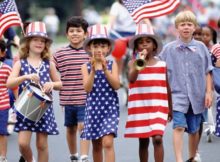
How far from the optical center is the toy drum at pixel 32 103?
1060cm

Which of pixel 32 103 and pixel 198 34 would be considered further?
pixel 198 34

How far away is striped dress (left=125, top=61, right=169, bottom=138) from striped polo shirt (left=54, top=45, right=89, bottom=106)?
1514 mm

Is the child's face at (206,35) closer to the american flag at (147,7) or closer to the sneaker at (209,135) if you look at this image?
the american flag at (147,7)

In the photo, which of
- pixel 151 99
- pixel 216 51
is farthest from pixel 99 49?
pixel 216 51

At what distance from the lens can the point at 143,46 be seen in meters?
10.6

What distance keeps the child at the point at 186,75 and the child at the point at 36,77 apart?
4.21 feet

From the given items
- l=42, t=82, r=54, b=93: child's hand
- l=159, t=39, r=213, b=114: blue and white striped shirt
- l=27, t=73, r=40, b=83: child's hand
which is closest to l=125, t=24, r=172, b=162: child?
l=159, t=39, r=213, b=114: blue and white striped shirt

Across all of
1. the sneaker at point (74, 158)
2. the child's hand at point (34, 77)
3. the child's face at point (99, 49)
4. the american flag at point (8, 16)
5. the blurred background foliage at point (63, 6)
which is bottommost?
the sneaker at point (74, 158)

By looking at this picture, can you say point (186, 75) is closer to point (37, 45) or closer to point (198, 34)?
point (37, 45)

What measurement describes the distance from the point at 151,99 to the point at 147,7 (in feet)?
8.27

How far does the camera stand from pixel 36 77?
10.7 metres

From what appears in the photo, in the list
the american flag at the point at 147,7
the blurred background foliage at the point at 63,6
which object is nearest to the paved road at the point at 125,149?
the american flag at the point at 147,7

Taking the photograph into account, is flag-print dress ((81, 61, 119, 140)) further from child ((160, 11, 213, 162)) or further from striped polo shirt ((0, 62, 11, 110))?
striped polo shirt ((0, 62, 11, 110))

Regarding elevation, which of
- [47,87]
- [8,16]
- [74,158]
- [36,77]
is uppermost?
[8,16]
